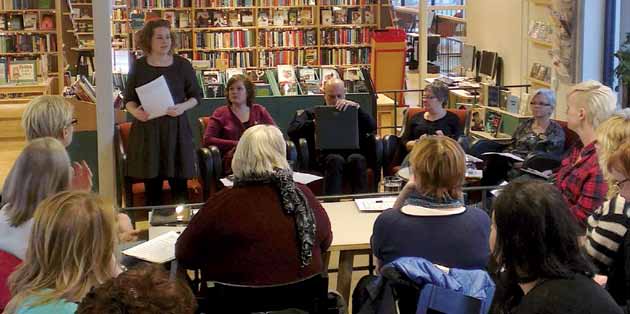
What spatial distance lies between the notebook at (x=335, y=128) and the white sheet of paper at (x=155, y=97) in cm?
114

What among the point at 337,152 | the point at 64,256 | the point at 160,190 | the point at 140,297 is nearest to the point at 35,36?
the point at 160,190

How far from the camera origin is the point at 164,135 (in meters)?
5.92

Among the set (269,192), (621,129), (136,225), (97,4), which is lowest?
(136,225)

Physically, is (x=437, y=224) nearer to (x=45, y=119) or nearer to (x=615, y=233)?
(x=615, y=233)

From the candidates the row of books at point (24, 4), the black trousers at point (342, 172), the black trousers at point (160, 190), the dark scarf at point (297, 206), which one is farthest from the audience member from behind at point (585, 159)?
the row of books at point (24, 4)

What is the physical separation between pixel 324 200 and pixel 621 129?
5.67ft

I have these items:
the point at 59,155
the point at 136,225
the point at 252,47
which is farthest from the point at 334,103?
the point at 252,47

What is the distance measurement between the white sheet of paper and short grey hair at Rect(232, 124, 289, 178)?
7.32 ft

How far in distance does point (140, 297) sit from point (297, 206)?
182 centimetres

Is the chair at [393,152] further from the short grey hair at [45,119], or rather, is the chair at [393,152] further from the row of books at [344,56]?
the row of books at [344,56]

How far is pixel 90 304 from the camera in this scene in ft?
5.31

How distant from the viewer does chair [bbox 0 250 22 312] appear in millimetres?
2758

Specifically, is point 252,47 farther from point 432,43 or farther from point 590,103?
point 590,103

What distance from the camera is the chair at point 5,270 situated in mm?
2758
